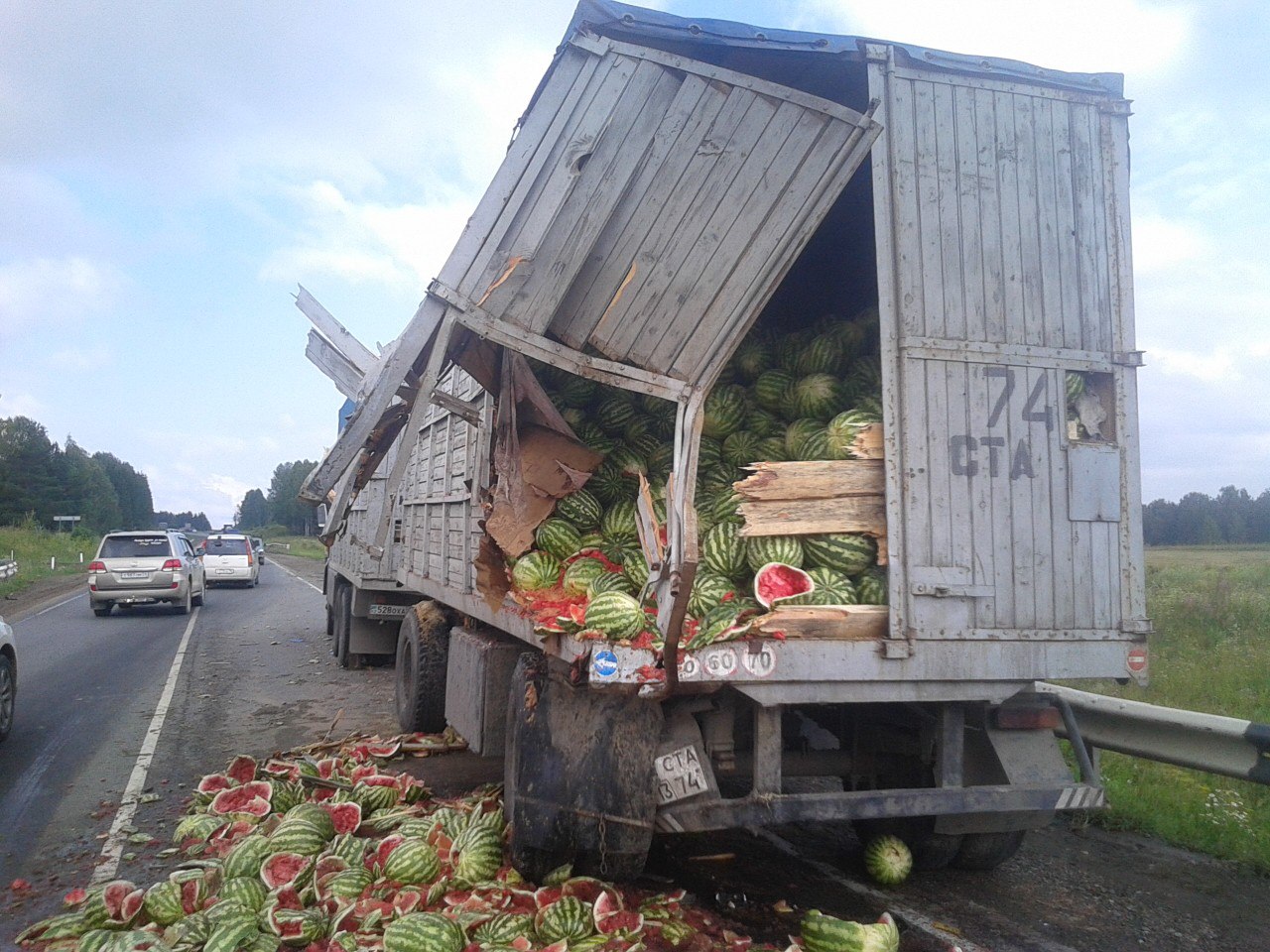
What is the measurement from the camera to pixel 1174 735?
17.1 ft

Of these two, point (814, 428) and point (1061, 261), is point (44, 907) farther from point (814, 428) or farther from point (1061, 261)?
point (1061, 261)

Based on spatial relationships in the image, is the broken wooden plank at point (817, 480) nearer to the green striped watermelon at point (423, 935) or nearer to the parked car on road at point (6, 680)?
the green striped watermelon at point (423, 935)

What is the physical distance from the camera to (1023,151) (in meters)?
4.58

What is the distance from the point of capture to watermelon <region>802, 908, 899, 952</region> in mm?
3619

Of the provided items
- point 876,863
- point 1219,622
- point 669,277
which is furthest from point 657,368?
point 1219,622

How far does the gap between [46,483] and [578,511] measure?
9968 cm

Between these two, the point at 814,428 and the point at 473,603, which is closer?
the point at 814,428

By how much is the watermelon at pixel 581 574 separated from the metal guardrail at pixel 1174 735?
2.38 meters

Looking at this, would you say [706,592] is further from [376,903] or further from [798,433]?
[376,903]

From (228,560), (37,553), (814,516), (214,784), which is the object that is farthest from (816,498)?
(37,553)

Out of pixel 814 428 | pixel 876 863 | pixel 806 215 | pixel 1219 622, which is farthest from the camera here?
pixel 1219 622

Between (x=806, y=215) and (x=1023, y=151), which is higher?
(x=1023, y=151)

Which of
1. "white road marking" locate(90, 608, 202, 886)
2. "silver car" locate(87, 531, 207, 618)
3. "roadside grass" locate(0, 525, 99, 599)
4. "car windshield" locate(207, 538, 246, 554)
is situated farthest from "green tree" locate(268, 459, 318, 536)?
"white road marking" locate(90, 608, 202, 886)

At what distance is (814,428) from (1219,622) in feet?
32.7
